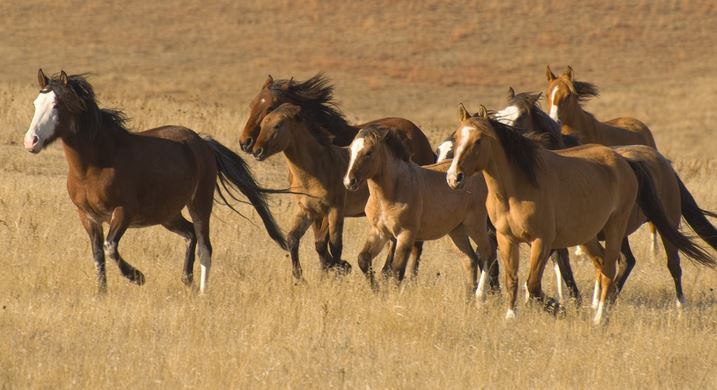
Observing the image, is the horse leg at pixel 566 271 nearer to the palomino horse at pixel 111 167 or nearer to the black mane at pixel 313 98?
the black mane at pixel 313 98

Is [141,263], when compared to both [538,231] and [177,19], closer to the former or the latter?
[538,231]

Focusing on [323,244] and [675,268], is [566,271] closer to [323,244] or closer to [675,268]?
[675,268]

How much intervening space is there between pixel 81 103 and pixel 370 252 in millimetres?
2558

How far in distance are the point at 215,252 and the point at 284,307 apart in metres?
3.25

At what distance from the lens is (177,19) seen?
140 ft

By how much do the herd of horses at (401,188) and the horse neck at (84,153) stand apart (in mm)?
11

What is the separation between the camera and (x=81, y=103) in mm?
9008

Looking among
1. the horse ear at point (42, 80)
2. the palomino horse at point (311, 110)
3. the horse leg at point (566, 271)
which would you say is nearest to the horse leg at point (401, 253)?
the palomino horse at point (311, 110)

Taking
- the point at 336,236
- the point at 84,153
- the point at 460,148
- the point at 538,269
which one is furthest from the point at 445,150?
the point at 84,153

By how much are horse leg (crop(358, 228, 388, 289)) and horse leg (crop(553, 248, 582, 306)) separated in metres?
1.64

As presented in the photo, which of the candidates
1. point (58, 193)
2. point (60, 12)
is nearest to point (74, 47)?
point (60, 12)

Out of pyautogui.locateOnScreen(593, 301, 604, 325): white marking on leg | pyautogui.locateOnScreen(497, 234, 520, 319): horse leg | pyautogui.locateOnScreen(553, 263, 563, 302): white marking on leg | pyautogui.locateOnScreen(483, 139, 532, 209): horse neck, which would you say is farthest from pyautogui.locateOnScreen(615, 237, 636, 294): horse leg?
pyautogui.locateOnScreen(483, 139, 532, 209): horse neck

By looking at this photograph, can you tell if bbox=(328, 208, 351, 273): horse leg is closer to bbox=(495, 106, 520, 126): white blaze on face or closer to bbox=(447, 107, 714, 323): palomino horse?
bbox=(495, 106, 520, 126): white blaze on face

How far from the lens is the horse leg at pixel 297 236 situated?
10297 mm
